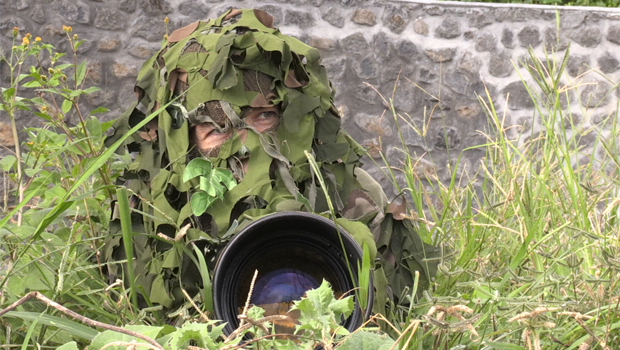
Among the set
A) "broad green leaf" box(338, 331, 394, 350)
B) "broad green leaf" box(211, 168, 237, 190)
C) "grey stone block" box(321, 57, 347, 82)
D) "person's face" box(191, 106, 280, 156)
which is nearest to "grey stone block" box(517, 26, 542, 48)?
"grey stone block" box(321, 57, 347, 82)

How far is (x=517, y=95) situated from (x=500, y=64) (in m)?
0.21

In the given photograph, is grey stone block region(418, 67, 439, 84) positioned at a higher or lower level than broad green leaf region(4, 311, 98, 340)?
lower

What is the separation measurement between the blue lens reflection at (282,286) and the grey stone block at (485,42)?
300 centimetres

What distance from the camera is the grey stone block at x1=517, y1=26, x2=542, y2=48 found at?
3.83 m

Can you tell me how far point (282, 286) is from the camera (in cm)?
118

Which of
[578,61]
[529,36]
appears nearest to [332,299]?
[529,36]

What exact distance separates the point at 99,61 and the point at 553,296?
121 inches

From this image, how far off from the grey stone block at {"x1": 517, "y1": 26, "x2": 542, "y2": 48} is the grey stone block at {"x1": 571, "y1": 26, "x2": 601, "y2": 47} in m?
0.24

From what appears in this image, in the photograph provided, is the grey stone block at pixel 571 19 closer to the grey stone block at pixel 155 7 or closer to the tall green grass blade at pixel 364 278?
the grey stone block at pixel 155 7

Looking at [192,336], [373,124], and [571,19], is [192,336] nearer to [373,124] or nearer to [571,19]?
[373,124]

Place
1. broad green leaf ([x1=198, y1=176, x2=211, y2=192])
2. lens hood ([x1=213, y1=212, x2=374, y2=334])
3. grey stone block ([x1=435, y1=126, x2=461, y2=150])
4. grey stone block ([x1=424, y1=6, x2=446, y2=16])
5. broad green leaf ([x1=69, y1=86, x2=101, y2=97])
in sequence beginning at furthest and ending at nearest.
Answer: grey stone block ([x1=435, y1=126, x2=461, y2=150]) < grey stone block ([x1=424, y1=6, x2=446, y2=16]) < broad green leaf ([x1=69, y1=86, x2=101, y2=97]) < broad green leaf ([x1=198, y1=176, x2=211, y2=192]) < lens hood ([x1=213, y1=212, x2=374, y2=334])

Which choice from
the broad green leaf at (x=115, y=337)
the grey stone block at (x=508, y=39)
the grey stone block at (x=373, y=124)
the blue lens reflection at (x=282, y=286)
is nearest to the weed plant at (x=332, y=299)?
the broad green leaf at (x=115, y=337)

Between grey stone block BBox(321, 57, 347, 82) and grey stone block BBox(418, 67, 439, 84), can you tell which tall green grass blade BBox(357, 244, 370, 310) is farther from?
grey stone block BBox(418, 67, 439, 84)

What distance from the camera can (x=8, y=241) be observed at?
1.15 meters
